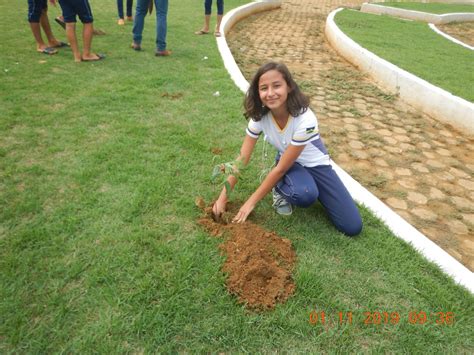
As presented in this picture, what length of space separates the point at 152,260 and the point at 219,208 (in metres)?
0.67

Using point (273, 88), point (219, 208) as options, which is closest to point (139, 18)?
point (273, 88)

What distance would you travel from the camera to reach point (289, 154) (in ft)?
8.32

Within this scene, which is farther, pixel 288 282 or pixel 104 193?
pixel 104 193

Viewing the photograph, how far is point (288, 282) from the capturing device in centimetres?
220

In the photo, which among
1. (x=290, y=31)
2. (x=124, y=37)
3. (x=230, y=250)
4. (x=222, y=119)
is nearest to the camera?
(x=230, y=250)

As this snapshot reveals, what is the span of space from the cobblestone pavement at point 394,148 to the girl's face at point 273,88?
1563 mm

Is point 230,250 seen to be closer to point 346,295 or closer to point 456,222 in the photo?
point 346,295

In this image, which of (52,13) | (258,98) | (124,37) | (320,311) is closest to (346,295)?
(320,311)

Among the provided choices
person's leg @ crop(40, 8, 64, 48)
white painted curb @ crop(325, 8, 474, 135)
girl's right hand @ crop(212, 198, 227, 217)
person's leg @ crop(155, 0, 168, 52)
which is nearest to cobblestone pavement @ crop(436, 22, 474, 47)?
white painted curb @ crop(325, 8, 474, 135)

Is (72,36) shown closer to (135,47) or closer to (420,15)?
(135,47)

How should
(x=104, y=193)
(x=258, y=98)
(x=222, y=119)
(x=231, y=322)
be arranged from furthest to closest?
1. (x=222, y=119)
2. (x=104, y=193)
3. (x=258, y=98)
4. (x=231, y=322)

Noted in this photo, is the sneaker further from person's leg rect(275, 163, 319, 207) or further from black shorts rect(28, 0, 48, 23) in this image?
black shorts rect(28, 0, 48, 23)

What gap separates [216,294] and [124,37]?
21.1ft

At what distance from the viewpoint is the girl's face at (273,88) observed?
7.91ft
